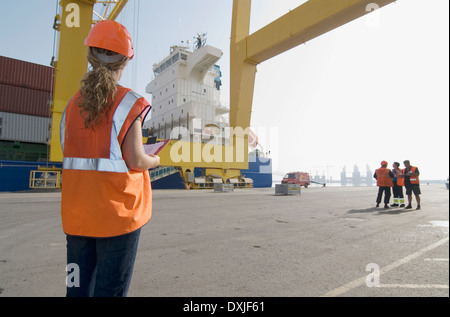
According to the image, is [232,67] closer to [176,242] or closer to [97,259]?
[176,242]

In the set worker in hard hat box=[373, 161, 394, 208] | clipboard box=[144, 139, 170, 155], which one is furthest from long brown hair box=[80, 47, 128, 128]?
worker in hard hat box=[373, 161, 394, 208]

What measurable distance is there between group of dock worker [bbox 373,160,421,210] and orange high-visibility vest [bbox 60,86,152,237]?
27.1ft

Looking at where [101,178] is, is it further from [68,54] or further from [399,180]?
[68,54]

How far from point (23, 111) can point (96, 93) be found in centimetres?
2166

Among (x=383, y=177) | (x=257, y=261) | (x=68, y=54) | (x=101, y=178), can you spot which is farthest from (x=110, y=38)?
(x=68, y=54)

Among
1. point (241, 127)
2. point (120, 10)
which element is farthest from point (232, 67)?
point (120, 10)

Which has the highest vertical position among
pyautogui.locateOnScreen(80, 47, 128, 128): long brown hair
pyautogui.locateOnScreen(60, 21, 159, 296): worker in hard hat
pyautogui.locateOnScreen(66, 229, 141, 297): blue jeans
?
pyautogui.locateOnScreen(80, 47, 128, 128): long brown hair

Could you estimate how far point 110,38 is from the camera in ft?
3.81

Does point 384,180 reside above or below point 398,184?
above

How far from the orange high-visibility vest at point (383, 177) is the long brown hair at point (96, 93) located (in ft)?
30.4

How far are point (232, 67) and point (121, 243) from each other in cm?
1835

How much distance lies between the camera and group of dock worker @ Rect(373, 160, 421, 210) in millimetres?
7297

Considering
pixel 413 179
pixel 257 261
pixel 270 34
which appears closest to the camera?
pixel 257 261

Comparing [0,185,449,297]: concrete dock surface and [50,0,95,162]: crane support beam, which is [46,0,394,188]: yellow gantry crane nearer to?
[50,0,95,162]: crane support beam
